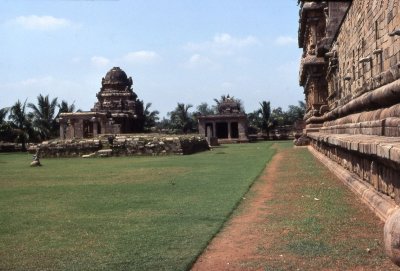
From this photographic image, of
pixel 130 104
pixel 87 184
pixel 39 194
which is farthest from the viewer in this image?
pixel 130 104

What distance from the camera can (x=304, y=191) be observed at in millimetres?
8500

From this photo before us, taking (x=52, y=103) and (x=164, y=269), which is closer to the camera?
(x=164, y=269)

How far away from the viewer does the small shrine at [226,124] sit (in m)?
53.9

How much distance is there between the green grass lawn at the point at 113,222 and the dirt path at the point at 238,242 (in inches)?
4.8

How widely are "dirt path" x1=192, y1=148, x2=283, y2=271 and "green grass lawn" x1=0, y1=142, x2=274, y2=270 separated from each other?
0.40 ft

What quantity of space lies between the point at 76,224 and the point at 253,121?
6229cm

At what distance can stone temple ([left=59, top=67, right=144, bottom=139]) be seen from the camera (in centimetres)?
4197

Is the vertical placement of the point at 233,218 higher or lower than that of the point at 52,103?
lower

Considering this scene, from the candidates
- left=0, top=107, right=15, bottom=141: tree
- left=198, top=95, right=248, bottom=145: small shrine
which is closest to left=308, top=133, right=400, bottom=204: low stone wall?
left=0, top=107, right=15, bottom=141: tree

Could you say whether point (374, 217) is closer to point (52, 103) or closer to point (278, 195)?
point (278, 195)

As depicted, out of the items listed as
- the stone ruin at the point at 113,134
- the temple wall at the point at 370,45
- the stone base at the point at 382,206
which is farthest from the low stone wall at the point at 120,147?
the stone base at the point at 382,206

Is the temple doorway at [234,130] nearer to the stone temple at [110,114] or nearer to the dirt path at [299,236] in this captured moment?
the stone temple at [110,114]

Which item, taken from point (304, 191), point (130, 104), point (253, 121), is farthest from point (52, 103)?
point (304, 191)

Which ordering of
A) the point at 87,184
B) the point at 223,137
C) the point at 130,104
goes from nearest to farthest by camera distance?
1. the point at 87,184
2. the point at 130,104
3. the point at 223,137
